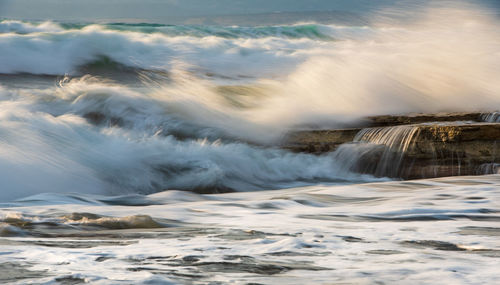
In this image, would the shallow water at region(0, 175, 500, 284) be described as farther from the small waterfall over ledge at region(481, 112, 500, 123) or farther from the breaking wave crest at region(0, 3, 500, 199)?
the small waterfall over ledge at region(481, 112, 500, 123)

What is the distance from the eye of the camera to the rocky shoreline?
18.6 feet

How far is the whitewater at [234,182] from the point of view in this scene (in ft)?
7.48

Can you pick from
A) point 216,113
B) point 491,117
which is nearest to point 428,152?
point 491,117

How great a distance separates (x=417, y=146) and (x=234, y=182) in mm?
1873

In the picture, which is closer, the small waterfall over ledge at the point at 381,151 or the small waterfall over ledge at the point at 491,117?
the small waterfall over ledge at the point at 381,151

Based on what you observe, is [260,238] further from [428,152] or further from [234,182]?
[428,152]

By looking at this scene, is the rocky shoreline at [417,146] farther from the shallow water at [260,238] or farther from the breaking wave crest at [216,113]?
the shallow water at [260,238]

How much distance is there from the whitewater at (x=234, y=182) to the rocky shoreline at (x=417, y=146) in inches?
7.4

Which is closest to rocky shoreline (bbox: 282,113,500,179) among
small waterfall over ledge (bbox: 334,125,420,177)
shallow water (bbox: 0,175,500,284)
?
small waterfall over ledge (bbox: 334,125,420,177)

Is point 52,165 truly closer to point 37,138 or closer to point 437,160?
point 37,138

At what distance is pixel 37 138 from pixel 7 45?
9.83 meters

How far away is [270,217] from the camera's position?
12.3 ft

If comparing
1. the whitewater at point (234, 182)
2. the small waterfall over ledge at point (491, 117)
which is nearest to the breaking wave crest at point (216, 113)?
the whitewater at point (234, 182)

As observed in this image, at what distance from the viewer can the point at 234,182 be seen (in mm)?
5828
